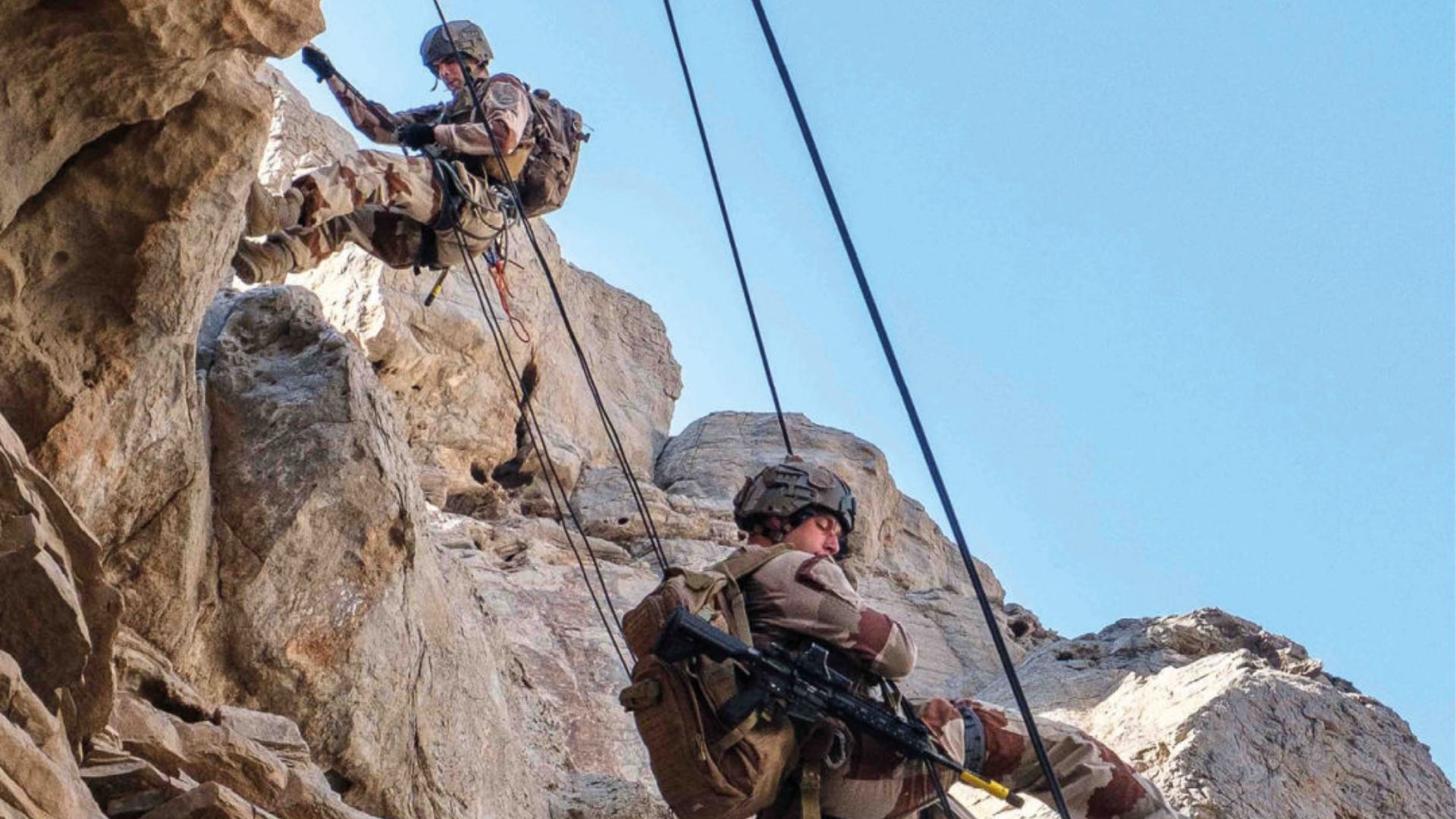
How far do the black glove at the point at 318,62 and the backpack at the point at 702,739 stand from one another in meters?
6.17

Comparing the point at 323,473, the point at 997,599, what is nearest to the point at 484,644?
the point at 323,473

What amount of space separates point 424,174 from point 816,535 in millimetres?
5042

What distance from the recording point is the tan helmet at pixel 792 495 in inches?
343

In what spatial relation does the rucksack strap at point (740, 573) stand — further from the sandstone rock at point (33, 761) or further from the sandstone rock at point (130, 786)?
the sandstone rock at point (33, 761)

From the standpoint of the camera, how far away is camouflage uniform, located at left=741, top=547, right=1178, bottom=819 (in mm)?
7703

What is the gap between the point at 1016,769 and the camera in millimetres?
8164

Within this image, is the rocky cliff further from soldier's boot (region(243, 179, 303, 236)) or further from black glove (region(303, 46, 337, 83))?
black glove (region(303, 46, 337, 83))

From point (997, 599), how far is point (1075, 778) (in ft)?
47.2

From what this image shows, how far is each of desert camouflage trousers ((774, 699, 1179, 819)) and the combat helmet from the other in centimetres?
110

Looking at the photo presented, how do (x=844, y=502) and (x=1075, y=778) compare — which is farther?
(x=844, y=502)

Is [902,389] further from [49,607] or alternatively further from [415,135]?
[415,135]

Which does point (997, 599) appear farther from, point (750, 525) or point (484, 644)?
point (750, 525)

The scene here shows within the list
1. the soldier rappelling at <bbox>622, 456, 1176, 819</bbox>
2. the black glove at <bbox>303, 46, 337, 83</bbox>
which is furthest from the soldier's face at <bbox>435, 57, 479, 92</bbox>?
the soldier rappelling at <bbox>622, 456, 1176, 819</bbox>

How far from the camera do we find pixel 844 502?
29.0 ft
